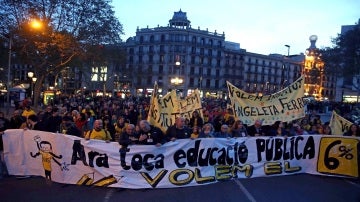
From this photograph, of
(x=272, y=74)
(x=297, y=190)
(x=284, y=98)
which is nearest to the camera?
(x=297, y=190)

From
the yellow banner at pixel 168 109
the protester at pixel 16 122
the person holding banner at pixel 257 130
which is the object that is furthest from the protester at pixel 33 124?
the person holding banner at pixel 257 130

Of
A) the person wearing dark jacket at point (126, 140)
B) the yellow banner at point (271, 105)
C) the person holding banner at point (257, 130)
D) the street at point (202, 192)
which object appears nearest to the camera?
the street at point (202, 192)

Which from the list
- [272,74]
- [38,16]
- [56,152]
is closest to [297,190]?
[56,152]

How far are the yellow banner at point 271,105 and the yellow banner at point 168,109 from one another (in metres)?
1.93

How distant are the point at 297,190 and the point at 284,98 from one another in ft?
13.8

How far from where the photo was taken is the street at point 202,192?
26.0 ft

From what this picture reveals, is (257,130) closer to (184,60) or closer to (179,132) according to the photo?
(179,132)

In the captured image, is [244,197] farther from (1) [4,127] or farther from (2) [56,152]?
(1) [4,127]

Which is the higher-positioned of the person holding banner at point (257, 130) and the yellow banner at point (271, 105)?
the yellow banner at point (271, 105)

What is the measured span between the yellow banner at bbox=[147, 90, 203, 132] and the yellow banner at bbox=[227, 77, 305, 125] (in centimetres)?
193

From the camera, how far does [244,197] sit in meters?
8.48

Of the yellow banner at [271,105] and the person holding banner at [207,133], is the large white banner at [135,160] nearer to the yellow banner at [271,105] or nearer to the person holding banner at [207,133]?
the person holding banner at [207,133]

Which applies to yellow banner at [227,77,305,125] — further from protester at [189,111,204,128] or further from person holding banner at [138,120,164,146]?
person holding banner at [138,120,164,146]

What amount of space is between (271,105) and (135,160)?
5870mm
